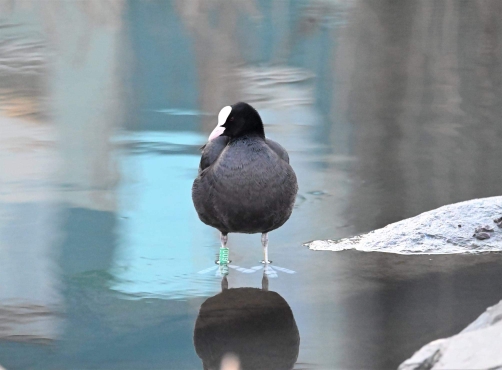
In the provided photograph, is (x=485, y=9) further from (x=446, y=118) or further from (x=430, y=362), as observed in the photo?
(x=430, y=362)

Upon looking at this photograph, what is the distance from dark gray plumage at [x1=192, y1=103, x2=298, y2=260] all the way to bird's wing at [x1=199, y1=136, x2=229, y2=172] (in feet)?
0.21

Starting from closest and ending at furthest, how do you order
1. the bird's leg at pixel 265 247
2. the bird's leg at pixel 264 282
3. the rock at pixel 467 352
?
the rock at pixel 467 352 < the bird's leg at pixel 264 282 < the bird's leg at pixel 265 247

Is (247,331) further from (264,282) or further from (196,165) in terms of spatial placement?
(196,165)

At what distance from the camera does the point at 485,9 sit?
59.3ft

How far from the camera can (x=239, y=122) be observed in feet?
18.5

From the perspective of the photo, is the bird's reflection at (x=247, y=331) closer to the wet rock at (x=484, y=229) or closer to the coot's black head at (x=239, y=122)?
the coot's black head at (x=239, y=122)

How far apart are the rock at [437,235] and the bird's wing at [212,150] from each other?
97 cm

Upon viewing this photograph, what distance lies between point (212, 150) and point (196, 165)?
2401mm

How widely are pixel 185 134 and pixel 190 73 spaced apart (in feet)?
11.6

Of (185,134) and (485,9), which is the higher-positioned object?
(485,9)

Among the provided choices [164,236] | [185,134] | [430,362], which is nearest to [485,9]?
[185,134]

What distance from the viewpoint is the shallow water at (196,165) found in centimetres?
482

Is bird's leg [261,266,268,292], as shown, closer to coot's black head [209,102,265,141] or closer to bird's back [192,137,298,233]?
bird's back [192,137,298,233]

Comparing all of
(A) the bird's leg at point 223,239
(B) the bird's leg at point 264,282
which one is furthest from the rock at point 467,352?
(A) the bird's leg at point 223,239
